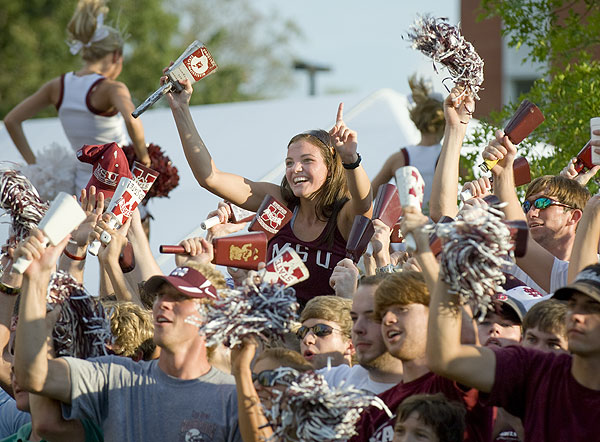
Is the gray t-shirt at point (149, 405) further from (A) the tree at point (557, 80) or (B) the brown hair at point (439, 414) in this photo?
(A) the tree at point (557, 80)

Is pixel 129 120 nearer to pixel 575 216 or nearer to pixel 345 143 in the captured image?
pixel 345 143

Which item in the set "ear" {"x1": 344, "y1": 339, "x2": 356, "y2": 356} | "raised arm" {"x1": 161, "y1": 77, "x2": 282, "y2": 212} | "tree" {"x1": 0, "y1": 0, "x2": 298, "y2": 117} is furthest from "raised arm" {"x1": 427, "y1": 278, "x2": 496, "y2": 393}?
"tree" {"x1": 0, "y1": 0, "x2": 298, "y2": 117}

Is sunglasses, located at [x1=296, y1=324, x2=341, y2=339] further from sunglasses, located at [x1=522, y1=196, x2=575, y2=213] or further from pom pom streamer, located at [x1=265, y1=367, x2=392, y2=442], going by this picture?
sunglasses, located at [x1=522, y1=196, x2=575, y2=213]

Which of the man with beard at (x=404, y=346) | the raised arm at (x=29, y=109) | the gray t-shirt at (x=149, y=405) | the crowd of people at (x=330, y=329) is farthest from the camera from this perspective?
the raised arm at (x=29, y=109)

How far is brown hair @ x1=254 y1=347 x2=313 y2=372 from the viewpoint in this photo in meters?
3.82

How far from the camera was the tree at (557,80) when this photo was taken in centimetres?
668

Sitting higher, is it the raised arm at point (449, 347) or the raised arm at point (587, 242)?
the raised arm at point (587, 242)

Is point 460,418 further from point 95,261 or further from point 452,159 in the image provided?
point 95,261

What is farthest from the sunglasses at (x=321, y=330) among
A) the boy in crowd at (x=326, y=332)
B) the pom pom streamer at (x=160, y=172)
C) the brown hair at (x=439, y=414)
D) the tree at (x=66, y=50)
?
the tree at (x=66, y=50)

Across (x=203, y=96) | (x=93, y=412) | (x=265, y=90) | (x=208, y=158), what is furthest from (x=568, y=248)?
(x=265, y=90)

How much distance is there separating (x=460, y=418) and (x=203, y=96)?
2753 cm

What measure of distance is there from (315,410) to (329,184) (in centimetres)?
229

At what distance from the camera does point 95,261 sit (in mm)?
8305

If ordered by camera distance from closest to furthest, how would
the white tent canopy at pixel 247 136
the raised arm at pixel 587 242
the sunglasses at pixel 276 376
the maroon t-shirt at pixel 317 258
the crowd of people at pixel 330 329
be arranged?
the crowd of people at pixel 330 329
the sunglasses at pixel 276 376
the raised arm at pixel 587 242
the maroon t-shirt at pixel 317 258
the white tent canopy at pixel 247 136
